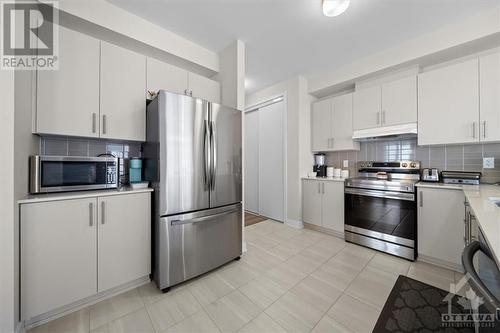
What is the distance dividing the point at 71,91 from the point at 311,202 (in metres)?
3.28

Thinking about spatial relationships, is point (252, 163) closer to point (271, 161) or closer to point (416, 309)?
point (271, 161)

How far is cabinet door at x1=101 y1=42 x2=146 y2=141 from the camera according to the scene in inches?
69.3

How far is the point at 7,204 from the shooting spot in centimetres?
111

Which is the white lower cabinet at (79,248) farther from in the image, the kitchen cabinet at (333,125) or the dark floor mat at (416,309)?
the kitchen cabinet at (333,125)

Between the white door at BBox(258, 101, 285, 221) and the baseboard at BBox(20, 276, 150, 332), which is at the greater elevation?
the white door at BBox(258, 101, 285, 221)

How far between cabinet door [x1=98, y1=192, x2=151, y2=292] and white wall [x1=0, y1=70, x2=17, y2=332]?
45cm

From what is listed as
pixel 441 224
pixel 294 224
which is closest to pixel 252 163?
pixel 294 224

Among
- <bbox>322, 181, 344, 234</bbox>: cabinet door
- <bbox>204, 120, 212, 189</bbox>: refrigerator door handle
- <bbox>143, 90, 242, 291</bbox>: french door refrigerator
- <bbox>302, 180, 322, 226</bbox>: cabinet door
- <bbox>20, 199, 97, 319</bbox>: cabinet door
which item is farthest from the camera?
<bbox>302, 180, 322, 226</bbox>: cabinet door

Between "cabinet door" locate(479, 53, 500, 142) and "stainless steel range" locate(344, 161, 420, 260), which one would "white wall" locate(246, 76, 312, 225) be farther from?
"cabinet door" locate(479, 53, 500, 142)

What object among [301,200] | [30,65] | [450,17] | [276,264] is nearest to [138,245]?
[276,264]

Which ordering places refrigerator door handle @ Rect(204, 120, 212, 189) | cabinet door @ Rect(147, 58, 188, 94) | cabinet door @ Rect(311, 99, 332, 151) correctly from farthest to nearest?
cabinet door @ Rect(311, 99, 332, 151) → cabinet door @ Rect(147, 58, 188, 94) → refrigerator door handle @ Rect(204, 120, 212, 189)

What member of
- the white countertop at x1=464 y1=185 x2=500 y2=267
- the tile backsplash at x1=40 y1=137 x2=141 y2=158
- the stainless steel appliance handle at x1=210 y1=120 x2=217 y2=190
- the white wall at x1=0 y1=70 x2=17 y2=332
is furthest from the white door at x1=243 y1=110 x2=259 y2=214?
the white wall at x1=0 y1=70 x2=17 y2=332

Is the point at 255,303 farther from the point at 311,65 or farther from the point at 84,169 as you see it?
the point at 311,65

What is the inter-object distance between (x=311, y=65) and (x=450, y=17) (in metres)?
1.53
